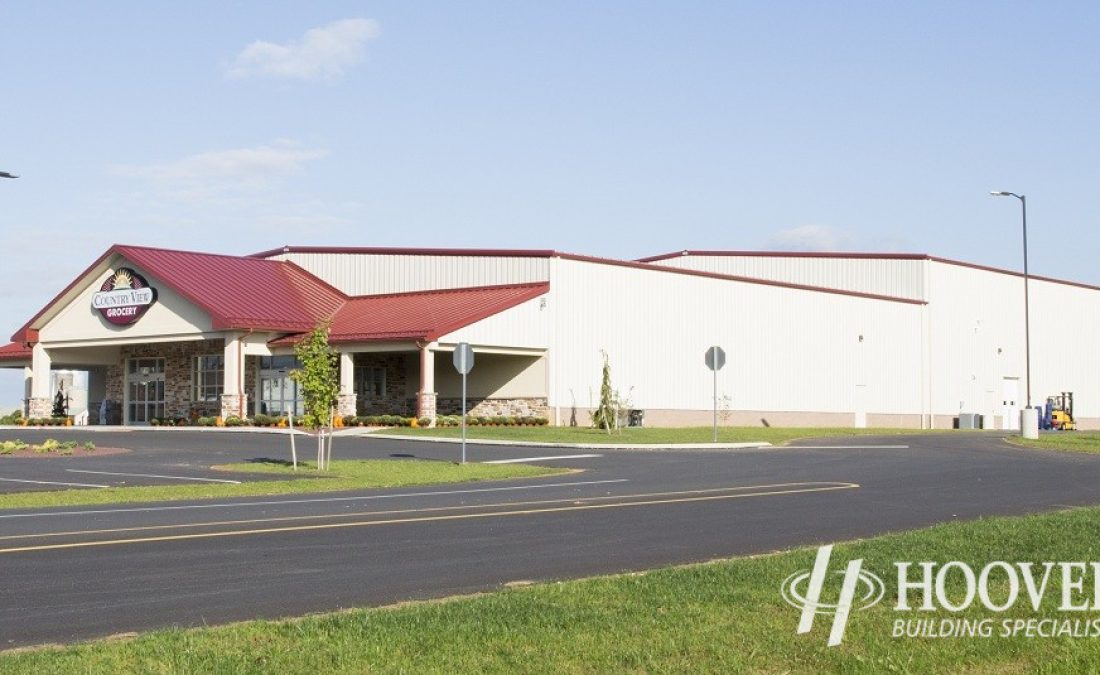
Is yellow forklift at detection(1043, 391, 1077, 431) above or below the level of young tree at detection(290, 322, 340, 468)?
below

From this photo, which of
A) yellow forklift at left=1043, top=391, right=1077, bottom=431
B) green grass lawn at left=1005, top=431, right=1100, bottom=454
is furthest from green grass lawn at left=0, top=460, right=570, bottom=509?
yellow forklift at left=1043, top=391, right=1077, bottom=431

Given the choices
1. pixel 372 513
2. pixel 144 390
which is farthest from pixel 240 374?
pixel 372 513

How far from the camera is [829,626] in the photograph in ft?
28.2

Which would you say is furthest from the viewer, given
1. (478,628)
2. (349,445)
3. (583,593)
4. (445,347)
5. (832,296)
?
(832,296)

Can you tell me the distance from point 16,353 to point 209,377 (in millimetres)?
11254

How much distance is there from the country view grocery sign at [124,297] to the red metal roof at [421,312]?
6.25 m

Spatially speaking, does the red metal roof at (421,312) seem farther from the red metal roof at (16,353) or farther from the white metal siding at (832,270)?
the white metal siding at (832,270)

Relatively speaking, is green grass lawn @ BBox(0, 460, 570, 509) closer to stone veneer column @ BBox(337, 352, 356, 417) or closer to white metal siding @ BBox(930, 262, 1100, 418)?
stone veneer column @ BBox(337, 352, 356, 417)

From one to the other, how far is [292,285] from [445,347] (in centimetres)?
1239

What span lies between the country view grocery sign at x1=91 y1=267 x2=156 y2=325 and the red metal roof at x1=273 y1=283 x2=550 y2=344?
625cm

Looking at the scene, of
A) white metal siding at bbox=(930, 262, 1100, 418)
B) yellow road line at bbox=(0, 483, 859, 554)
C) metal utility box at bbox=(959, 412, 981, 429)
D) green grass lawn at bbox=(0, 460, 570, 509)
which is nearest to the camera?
yellow road line at bbox=(0, 483, 859, 554)

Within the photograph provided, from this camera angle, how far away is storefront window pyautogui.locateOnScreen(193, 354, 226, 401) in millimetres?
52719

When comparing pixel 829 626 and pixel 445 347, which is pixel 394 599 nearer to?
pixel 829 626

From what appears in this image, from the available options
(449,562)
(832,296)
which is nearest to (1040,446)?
(832,296)
